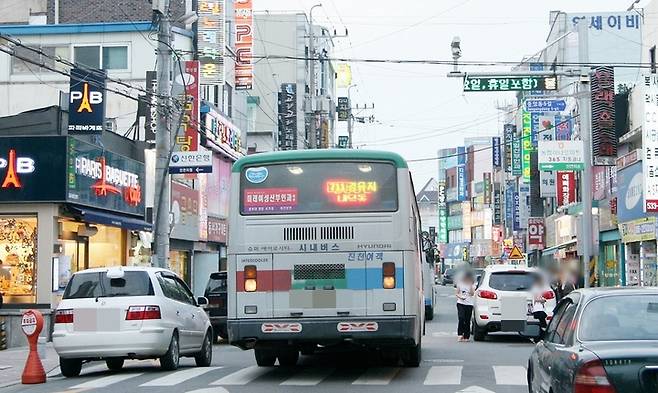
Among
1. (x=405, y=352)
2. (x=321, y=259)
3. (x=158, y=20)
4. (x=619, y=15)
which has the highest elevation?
(x=619, y=15)

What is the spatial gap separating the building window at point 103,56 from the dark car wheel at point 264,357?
24.5 metres

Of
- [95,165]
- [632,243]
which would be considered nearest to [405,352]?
[95,165]

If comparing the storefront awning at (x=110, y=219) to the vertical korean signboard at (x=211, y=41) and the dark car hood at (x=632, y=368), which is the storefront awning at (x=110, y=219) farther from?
the dark car hood at (x=632, y=368)

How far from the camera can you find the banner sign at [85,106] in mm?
28109

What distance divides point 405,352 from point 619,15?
40.2 m

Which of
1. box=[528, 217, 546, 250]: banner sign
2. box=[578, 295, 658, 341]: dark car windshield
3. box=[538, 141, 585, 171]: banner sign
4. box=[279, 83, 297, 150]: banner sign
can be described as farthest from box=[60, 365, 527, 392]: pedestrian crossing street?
box=[279, 83, 297, 150]: banner sign

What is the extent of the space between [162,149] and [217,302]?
4125mm

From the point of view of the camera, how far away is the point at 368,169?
50.2 ft

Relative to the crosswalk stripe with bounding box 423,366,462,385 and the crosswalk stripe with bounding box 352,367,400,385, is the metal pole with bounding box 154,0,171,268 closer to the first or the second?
the crosswalk stripe with bounding box 352,367,400,385

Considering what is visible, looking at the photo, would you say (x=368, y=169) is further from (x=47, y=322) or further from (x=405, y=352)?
(x=47, y=322)

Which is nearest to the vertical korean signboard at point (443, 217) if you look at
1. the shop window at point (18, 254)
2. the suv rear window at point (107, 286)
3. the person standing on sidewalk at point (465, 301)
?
the person standing on sidewalk at point (465, 301)

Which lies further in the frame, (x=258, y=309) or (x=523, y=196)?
(x=523, y=196)

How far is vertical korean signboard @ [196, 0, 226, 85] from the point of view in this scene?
138 feet

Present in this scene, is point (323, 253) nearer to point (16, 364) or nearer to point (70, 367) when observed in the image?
point (70, 367)
